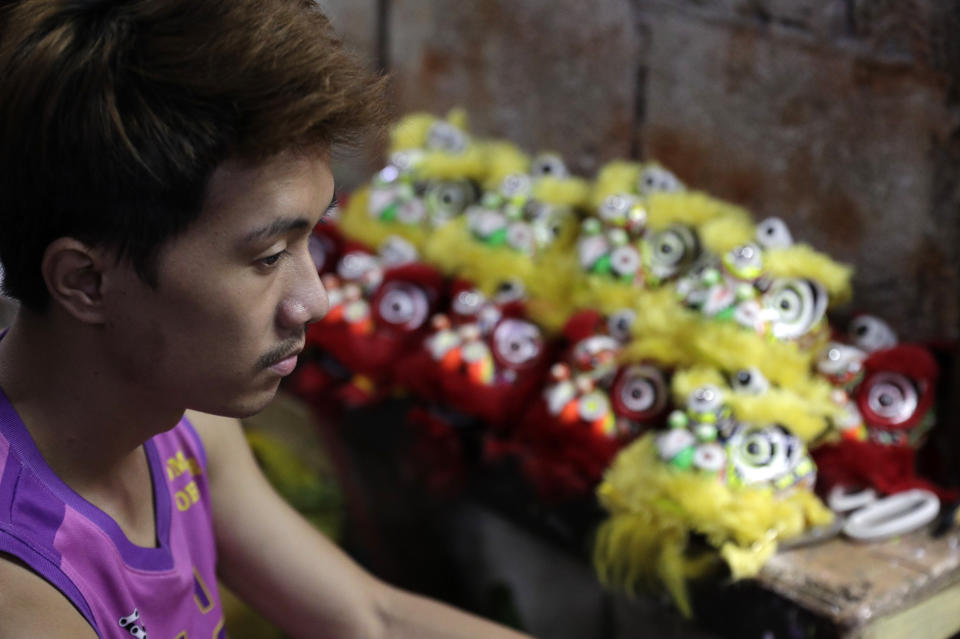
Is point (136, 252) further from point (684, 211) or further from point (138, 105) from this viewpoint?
point (684, 211)

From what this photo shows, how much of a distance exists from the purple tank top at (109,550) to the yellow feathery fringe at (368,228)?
1.10 meters

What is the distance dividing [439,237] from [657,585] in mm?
861

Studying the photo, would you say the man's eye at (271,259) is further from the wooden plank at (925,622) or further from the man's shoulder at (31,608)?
the wooden plank at (925,622)

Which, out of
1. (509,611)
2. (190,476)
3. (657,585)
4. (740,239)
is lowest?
(509,611)

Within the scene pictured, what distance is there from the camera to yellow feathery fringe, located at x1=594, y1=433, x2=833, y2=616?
1398mm

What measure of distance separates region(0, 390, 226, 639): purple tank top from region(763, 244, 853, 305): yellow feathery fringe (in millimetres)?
962

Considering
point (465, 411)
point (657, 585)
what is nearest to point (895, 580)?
point (657, 585)

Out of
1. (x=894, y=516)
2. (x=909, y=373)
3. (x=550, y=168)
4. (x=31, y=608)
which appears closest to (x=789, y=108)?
(x=550, y=168)

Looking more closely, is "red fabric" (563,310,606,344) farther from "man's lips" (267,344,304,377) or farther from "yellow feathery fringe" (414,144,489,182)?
"man's lips" (267,344,304,377)

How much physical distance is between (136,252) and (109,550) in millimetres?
301

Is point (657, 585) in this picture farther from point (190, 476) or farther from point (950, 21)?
point (950, 21)

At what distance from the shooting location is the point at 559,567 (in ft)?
6.17

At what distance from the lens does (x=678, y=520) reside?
1.43 m

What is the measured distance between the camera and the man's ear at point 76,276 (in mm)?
841
